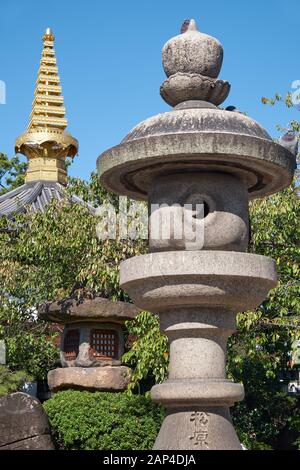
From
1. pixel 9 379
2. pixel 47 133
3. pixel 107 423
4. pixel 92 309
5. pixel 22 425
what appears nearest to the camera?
pixel 22 425

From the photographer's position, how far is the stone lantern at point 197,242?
20.9ft

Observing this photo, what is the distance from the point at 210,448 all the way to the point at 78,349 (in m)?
6.74

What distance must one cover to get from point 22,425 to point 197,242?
516 cm

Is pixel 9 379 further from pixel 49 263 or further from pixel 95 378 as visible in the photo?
pixel 49 263

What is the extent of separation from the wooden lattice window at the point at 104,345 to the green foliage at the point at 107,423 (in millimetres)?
1341

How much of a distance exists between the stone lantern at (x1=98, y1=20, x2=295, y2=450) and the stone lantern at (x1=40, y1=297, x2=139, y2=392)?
5498 mm

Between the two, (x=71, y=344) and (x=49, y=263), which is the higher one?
(x=49, y=263)

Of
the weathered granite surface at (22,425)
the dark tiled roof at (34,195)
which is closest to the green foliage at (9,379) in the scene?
the weathered granite surface at (22,425)

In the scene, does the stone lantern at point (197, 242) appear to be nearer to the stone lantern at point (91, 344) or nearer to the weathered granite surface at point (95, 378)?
the stone lantern at point (91, 344)

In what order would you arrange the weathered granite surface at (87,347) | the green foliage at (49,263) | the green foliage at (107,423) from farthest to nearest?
the weathered granite surface at (87,347) < the green foliage at (49,263) < the green foliage at (107,423)

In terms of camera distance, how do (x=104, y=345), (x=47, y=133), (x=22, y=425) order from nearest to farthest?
(x=22, y=425) < (x=104, y=345) < (x=47, y=133)

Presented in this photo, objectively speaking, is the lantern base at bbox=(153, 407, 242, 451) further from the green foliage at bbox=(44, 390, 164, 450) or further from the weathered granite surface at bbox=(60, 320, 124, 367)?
the weathered granite surface at bbox=(60, 320, 124, 367)

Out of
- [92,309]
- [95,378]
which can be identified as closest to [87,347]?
[95,378]

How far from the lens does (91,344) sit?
42.3ft
